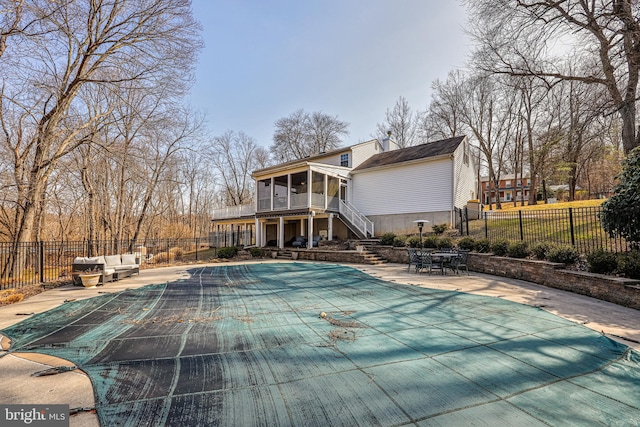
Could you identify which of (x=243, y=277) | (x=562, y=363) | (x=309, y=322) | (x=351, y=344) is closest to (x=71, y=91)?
(x=243, y=277)

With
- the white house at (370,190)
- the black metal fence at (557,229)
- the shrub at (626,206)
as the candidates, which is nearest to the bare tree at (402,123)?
the white house at (370,190)

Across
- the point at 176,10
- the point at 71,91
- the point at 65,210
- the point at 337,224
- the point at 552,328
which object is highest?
the point at 176,10

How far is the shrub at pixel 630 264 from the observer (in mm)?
5980

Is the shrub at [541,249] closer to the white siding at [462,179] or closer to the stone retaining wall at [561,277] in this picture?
the stone retaining wall at [561,277]

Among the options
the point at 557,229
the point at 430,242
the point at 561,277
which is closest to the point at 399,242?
the point at 430,242

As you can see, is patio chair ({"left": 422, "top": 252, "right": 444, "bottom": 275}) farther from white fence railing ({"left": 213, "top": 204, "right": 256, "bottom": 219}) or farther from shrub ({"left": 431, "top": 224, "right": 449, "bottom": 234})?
white fence railing ({"left": 213, "top": 204, "right": 256, "bottom": 219})

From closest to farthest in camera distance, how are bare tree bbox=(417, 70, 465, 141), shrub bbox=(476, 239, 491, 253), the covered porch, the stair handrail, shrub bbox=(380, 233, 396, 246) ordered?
shrub bbox=(476, 239, 491, 253) < shrub bbox=(380, 233, 396, 246) < the covered porch < the stair handrail < bare tree bbox=(417, 70, 465, 141)

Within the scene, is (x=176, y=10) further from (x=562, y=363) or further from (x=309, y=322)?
(x=562, y=363)

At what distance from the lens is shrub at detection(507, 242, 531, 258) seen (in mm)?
9102

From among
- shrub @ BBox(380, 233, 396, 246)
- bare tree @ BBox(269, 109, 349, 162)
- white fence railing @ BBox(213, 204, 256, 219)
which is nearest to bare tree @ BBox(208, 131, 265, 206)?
bare tree @ BBox(269, 109, 349, 162)

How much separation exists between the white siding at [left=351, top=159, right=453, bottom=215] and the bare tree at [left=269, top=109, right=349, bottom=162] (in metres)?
17.2

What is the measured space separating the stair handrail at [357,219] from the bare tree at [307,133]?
18.4 meters

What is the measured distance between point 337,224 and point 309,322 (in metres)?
15.2

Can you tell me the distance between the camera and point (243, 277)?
9.80m
